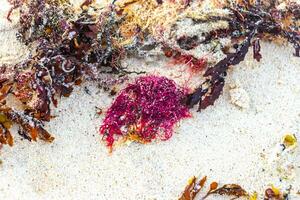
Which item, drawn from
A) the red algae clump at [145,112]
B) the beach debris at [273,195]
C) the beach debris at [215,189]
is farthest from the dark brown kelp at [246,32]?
the beach debris at [273,195]

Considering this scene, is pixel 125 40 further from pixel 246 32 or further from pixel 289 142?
pixel 289 142

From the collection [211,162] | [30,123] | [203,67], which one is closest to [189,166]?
[211,162]

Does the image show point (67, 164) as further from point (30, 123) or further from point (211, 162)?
point (211, 162)

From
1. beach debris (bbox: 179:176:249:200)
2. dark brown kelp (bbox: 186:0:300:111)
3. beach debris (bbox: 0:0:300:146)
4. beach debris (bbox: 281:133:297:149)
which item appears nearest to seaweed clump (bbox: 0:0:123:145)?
beach debris (bbox: 0:0:300:146)

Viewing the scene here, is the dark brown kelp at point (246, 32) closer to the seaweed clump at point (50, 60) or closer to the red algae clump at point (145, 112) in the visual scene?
the red algae clump at point (145, 112)

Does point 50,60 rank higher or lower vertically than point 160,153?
higher

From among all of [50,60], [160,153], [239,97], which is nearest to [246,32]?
[239,97]

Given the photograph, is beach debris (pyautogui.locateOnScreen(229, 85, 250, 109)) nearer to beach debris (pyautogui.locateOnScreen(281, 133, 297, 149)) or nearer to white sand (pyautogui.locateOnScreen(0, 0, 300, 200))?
white sand (pyautogui.locateOnScreen(0, 0, 300, 200))
